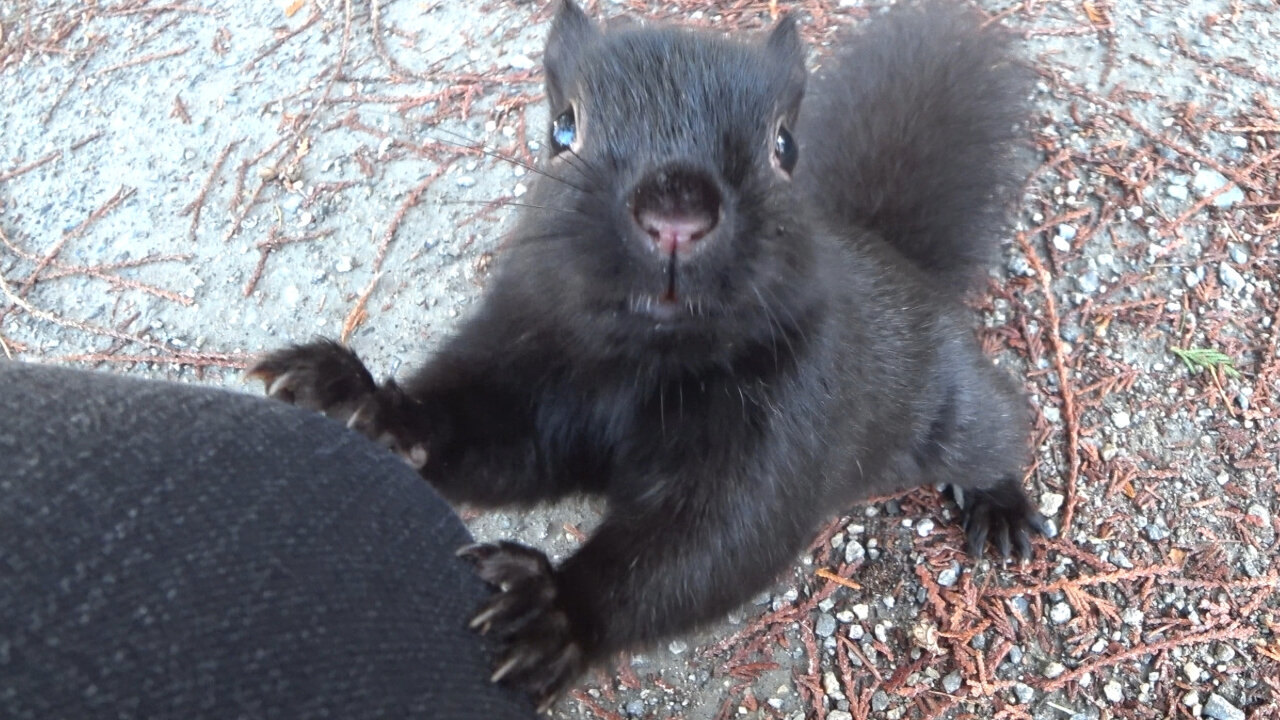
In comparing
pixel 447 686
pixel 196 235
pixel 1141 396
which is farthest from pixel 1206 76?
pixel 196 235

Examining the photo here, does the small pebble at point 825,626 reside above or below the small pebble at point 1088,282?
below

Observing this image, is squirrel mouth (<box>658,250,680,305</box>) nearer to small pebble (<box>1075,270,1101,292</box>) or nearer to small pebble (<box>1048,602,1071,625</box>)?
small pebble (<box>1048,602,1071,625</box>)

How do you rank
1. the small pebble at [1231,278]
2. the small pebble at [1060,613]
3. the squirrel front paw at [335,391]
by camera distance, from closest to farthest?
1. the squirrel front paw at [335,391]
2. the small pebble at [1060,613]
3. the small pebble at [1231,278]

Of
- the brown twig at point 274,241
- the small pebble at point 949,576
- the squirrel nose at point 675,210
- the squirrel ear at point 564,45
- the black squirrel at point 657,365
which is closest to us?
the squirrel nose at point 675,210

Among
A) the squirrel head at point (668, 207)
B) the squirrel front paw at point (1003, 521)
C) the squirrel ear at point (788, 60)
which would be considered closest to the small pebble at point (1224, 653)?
the squirrel front paw at point (1003, 521)

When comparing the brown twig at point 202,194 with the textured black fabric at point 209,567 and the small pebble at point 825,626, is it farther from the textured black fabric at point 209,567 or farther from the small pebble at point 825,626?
the small pebble at point 825,626

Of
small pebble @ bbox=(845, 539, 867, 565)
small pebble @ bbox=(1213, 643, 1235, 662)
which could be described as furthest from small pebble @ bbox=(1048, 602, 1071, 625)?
small pebble @ bbox=(845, 539, 867, 565)
